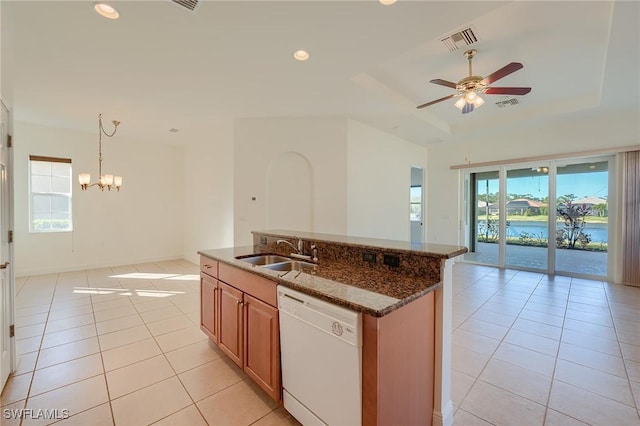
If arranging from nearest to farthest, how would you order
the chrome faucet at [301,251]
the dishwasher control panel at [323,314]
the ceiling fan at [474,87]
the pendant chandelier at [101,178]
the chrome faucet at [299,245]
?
1. the dishwasher control panel at [323,314]
2. the chrome faucet at [301,251]
3. the chrome faucet at [299,245]
4. the ceiling fan at [474,87]
5. the pendant chandelier at [101,178]

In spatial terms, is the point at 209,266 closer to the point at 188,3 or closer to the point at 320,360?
the point at 320,360

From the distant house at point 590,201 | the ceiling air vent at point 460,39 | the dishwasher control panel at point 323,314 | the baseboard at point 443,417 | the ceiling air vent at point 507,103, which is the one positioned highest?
the ceiling air vent at point 507,103

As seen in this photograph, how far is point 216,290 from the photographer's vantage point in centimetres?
245

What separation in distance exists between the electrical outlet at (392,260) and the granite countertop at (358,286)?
0.21 feet

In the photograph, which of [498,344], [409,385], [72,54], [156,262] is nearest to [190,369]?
[409,385]

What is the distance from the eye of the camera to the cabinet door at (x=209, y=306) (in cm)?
247

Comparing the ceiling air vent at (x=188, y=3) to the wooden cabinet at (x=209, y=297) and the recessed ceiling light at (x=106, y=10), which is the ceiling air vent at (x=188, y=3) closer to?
A: the recessed ceiling light at (x=106, y=10)

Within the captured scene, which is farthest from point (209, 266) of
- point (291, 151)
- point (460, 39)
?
point (460, 39)

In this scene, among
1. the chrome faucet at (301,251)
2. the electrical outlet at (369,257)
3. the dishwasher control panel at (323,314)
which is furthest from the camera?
the chrome faucet at (301,251)

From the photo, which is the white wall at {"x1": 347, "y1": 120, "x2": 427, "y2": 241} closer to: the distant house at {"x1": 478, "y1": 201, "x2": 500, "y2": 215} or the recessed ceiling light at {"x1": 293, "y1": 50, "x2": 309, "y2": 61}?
the distant house at {"x1": 478, "y1": 201, "x2": 500, "y2": 215}

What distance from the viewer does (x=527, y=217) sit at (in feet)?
18.9

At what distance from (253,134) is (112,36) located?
2.52 m

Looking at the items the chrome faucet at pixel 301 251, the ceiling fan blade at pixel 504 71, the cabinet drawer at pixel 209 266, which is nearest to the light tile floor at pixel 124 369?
the cabinet drawer at pixel 209 266

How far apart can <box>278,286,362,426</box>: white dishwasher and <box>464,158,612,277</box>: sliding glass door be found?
600 centimetres
